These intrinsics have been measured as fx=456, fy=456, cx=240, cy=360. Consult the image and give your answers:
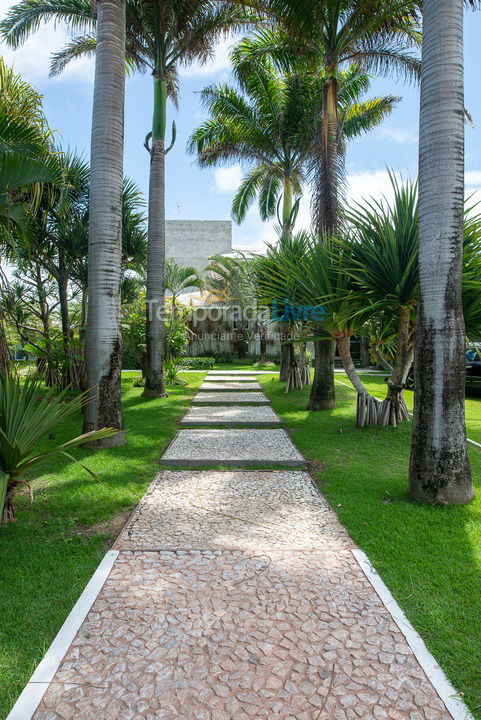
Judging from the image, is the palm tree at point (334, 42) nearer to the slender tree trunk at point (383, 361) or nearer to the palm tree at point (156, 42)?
the palm tree at point (156, 42)

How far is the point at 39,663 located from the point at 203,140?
18.2m

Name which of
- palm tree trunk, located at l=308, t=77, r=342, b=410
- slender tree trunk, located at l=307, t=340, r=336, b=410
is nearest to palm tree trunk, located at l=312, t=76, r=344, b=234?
palm tree trunk, located at l=308, t=77, r=342, b=410

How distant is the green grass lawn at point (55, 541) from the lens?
2.24 meters

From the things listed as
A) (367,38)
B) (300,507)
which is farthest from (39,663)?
(367,38)

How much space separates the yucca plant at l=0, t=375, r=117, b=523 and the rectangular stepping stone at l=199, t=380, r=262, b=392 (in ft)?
31.8

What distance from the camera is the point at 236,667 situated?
2066 mm

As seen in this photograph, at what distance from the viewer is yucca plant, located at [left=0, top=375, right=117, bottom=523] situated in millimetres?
3377

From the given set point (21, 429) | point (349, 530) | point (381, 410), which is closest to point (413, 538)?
point (349, 530)

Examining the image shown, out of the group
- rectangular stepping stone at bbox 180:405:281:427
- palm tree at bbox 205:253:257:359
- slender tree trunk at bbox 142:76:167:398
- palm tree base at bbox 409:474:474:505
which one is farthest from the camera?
palm tree at bbox 205:253:257:359

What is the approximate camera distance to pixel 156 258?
11.5 metres

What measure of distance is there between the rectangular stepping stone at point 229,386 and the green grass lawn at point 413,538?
21.9 ft

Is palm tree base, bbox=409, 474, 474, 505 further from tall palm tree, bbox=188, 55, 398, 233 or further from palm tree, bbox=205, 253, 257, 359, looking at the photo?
palm tree, bbox=205, 253, 257, 359

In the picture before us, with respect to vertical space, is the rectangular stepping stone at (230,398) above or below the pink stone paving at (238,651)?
above

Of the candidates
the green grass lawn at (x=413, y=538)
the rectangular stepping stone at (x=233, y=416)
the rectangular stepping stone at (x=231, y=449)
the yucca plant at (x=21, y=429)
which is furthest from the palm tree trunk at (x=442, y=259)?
the rectangular stepping stone at (x=233, y=416)
